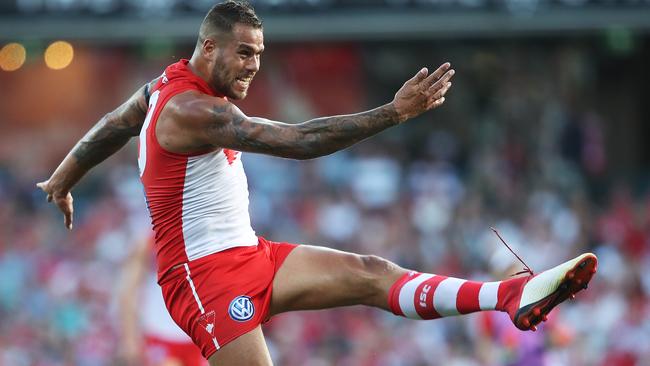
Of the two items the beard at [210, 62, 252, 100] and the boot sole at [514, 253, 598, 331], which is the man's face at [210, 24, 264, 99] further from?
the boot sole at [514, 253, 598, 331]

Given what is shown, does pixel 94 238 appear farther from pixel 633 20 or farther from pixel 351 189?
pixel 633 20

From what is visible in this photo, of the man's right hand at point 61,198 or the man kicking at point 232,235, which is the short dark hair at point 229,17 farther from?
the man's right hand at point 61,198

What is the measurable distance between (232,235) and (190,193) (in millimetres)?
314

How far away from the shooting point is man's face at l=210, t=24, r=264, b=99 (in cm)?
593

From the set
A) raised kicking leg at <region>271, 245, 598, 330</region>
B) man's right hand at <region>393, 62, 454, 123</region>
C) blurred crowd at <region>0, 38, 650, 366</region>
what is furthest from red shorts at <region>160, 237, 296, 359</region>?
blurred crowd at <region>0, 38, 650, 366</region>

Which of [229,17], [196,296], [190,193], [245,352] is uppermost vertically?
[229,17]

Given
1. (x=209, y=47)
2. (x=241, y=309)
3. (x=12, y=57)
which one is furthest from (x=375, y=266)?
(x=12, y=57)

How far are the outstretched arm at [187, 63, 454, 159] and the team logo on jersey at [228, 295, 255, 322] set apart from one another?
0.79m

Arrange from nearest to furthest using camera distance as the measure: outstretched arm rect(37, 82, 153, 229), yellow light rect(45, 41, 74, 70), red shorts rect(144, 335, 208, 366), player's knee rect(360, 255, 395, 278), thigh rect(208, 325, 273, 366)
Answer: thigh rect(208, 325, 273, 366) → player's knee rect(360, 255, 395, 278) → outstretched arm rect(37, 82, 153, 229) → red shorts rect(144, 335, 208, 366) → yellow light rect(45, 41, 74, 70)

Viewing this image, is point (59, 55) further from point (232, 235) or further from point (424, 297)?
point (424, 297)

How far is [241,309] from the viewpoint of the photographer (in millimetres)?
5859

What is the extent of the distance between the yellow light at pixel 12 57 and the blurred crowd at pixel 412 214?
146 centimetres

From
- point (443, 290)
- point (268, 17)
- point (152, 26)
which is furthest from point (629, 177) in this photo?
point (443, 290)

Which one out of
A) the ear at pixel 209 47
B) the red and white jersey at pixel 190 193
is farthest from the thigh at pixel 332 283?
the ear at pixel 209 47
